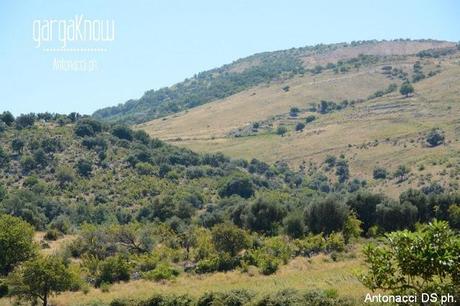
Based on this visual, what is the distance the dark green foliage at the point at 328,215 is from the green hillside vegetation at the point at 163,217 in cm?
13

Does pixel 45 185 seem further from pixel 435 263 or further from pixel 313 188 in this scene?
pixel 435 263

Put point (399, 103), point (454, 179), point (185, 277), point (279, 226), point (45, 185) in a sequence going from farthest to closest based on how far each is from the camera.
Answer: point (399, 103)
point (454, 179)
point (45, 185)
point (279, 226)
point (185, 277)

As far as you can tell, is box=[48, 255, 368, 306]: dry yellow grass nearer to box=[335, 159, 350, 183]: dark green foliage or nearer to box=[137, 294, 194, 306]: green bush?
box=[137, 294, 194, 306]: green bush

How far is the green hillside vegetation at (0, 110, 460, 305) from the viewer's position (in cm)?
4575

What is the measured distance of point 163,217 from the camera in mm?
92750

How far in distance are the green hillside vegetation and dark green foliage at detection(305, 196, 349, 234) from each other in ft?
0.42

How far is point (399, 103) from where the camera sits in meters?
197

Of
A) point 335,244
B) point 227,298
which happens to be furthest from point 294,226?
point 227,298

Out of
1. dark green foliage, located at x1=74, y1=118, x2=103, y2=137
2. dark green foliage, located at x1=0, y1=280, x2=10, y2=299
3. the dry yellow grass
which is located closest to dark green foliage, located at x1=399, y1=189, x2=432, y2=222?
the dry yellow grass

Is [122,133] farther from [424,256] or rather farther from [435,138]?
[424,256]

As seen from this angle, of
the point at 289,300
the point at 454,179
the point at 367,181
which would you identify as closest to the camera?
the point at 289,300

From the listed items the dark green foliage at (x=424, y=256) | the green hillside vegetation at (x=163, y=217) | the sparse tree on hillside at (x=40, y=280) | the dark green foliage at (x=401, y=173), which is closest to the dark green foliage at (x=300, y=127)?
the green hillside vegetation at (x=163, y=217)

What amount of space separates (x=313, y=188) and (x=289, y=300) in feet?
353

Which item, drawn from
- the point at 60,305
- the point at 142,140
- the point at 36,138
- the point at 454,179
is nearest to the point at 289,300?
the point at 60,305
